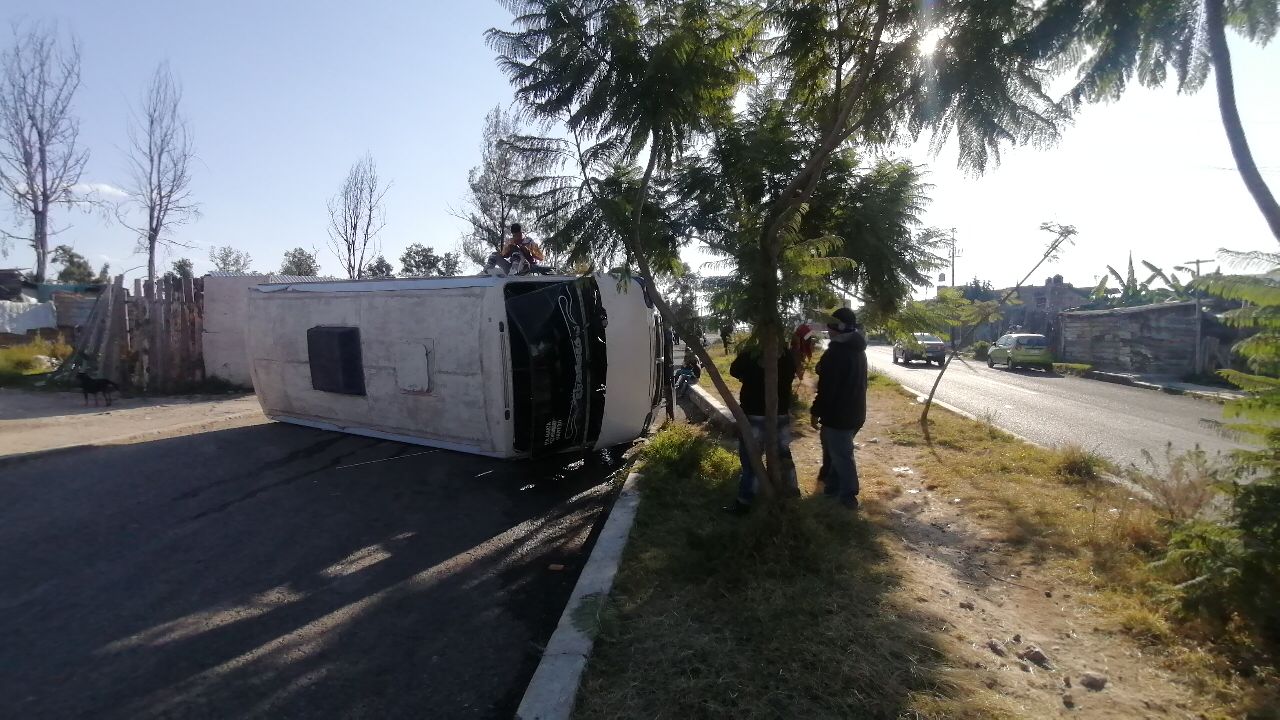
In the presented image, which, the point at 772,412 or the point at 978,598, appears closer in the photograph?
the point at 978,598

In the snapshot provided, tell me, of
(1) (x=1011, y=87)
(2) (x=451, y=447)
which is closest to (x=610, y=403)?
(2) (x=451, y=447)

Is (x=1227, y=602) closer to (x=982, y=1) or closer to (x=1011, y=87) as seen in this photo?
(x=1011, y=87)

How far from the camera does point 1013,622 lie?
3.96 meters

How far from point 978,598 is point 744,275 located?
8.10 ft

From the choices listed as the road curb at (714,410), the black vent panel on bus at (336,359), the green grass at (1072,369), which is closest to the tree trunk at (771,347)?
the road curb at (714,410)

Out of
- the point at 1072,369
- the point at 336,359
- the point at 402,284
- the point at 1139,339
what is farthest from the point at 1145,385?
the point at 336,359

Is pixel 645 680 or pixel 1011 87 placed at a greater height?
pixel 1011 87

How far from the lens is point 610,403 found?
7.83 metres

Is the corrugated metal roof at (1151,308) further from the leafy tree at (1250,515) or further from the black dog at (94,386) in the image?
the black dog at (94,386)

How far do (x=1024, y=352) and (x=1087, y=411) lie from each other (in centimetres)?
1472

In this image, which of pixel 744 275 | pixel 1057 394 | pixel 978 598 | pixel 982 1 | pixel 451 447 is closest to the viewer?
pixel 982 1

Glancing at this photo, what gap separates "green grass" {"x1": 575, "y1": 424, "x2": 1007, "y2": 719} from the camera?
297 centimetres

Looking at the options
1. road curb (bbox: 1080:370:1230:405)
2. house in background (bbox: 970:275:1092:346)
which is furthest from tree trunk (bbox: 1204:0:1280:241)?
house in background (bbox: 970:275:1092:346)

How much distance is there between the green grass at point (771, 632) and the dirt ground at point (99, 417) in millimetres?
8213
